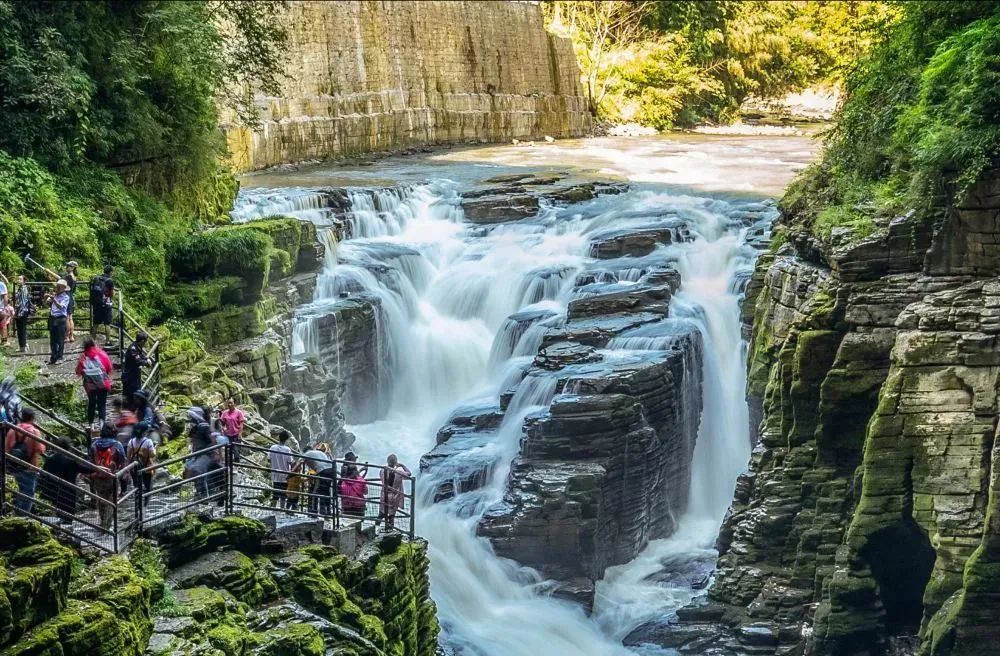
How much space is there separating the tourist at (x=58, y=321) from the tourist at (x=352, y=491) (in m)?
4.79

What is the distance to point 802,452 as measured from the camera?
973 inches

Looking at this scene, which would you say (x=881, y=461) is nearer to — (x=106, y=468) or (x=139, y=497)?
(x=139, y=497)

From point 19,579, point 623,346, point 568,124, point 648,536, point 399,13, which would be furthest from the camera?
point 568,124

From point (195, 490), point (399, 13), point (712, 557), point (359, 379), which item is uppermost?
point (399, 13)

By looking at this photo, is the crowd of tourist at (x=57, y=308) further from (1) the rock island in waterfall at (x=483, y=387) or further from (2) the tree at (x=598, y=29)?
(2) the tree at (x=598, y=29)

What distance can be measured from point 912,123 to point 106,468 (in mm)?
16305

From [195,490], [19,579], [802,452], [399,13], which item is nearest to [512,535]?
[802,452]

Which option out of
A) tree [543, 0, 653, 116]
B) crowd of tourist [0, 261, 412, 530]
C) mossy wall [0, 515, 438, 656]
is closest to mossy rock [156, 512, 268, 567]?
mossy wall [0, 515, 438, 656]

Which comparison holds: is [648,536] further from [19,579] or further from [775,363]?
[19,579]

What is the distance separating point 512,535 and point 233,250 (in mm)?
8710

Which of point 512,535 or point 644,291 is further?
point 644,291

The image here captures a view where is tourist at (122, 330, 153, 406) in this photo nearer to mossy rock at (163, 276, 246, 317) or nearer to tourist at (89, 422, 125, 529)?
tourist at (89, 422, 125, 529)

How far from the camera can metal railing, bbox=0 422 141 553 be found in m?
14.4

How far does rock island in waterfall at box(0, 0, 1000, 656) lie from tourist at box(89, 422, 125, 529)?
95 millimetres
